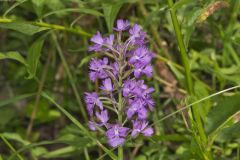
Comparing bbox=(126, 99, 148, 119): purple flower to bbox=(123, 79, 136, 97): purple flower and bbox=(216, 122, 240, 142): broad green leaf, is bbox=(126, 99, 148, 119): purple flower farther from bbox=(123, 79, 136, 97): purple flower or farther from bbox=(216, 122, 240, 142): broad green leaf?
bbox=(216, 122, 240, 142): broad green leaf

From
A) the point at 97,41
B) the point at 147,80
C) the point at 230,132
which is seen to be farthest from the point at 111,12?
the point at 147,80

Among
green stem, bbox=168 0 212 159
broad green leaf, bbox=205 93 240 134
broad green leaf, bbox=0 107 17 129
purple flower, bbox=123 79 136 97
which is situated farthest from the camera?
broad green leaf, bbox=0 107 17 129

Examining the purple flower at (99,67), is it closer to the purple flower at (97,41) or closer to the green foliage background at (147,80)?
the purple flower at (97,41)

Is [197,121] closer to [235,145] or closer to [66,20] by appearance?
[235,145]

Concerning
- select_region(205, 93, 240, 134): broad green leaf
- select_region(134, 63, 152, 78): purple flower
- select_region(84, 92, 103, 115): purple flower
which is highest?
select_region(134, 63, 152, 78): purple flower

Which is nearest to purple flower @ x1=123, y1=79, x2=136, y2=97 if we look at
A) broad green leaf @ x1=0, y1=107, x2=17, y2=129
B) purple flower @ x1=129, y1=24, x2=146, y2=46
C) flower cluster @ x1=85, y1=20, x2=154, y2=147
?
flower cluster @ x1=85, y1=20, x2=154, y2=147

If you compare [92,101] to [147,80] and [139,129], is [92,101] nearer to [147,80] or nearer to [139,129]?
[139,129]
